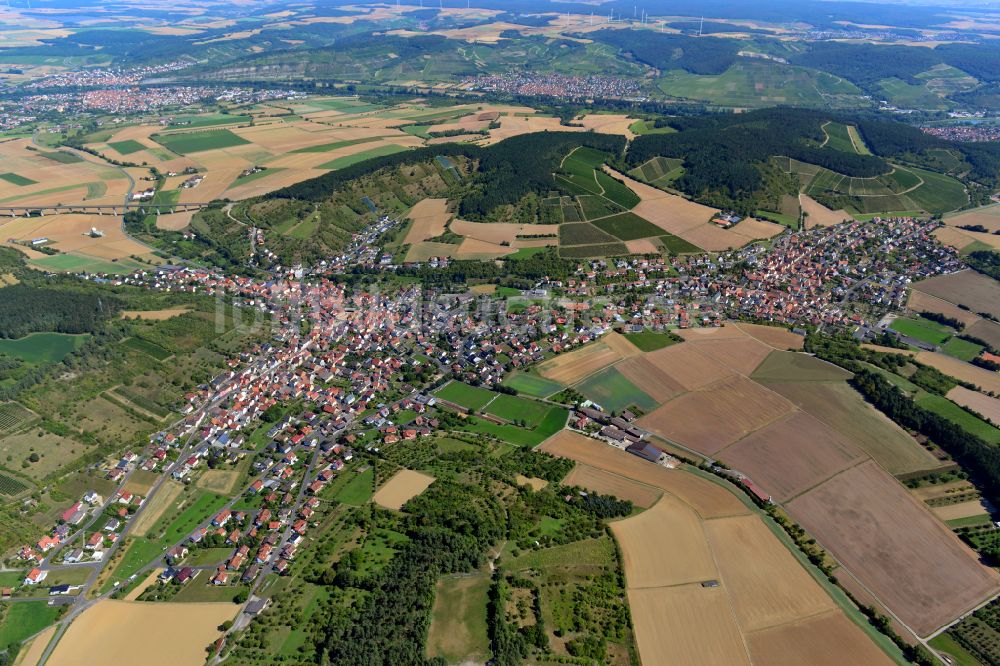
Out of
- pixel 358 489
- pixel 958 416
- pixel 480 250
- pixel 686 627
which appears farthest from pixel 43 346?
A: pixel 958 416

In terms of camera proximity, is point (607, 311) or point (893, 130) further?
point (893, 130)

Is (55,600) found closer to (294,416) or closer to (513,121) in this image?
(294,416)

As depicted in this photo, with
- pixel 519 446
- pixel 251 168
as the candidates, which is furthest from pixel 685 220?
pixel 251 168

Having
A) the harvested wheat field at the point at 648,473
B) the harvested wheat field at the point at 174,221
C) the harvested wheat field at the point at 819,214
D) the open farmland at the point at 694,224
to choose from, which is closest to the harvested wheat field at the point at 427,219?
the open farmland at the point at 694,224

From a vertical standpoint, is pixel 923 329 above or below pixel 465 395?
above

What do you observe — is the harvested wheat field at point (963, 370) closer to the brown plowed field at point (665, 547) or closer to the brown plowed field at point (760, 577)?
the brown plowed field at point (760, 577)

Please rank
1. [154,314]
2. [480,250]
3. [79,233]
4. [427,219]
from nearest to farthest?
[154,314] → [480,250] → [79,233] → [427,219]

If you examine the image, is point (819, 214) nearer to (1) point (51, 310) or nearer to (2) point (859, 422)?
(2) point (859, 422)
